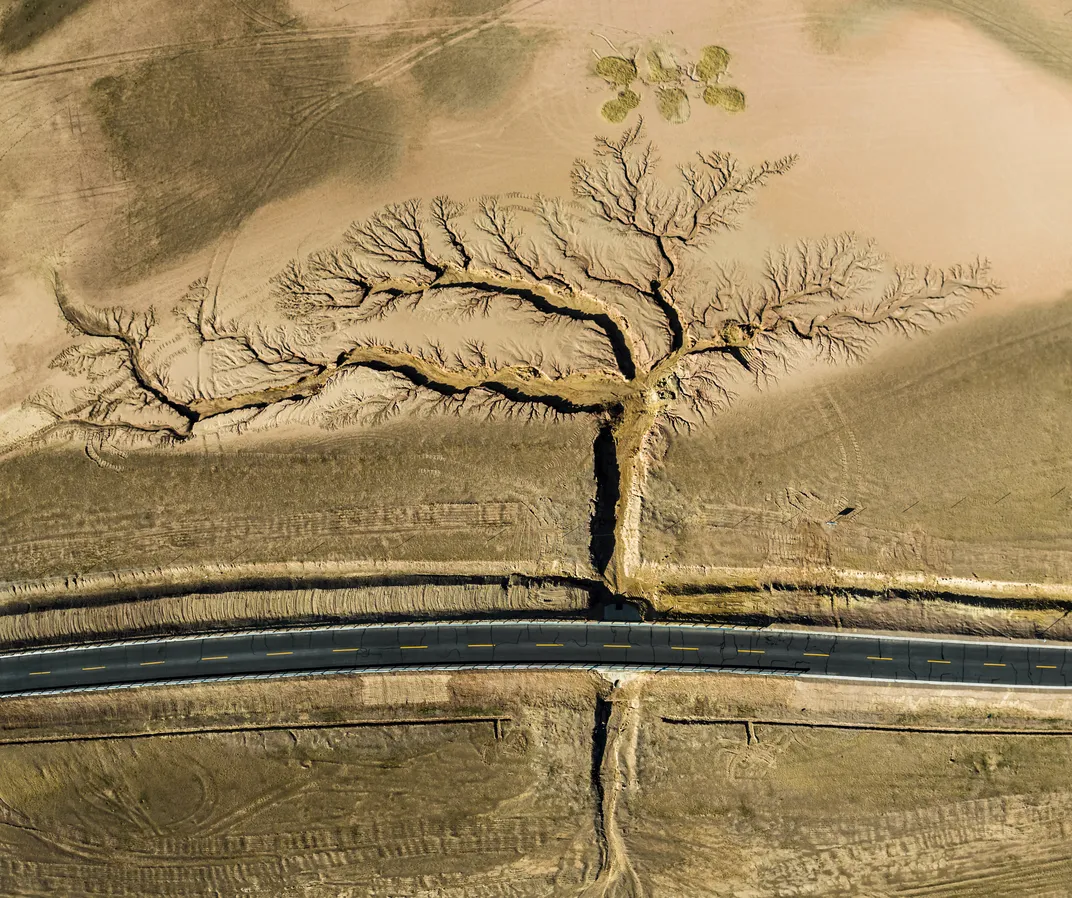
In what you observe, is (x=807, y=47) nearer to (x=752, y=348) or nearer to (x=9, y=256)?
(x=752, y=348)

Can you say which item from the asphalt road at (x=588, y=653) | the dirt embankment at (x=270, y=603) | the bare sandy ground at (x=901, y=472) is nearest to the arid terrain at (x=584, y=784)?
the asphalt road at (x=588, y=653)

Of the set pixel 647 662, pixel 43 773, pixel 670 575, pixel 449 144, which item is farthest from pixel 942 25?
pixel 43 773

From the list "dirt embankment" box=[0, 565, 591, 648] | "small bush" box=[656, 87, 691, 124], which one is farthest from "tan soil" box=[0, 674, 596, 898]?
"small bush" box=[656, 87, 691, 124]

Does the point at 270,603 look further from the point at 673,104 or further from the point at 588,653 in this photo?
the point at 673,104

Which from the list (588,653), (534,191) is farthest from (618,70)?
(588,653)

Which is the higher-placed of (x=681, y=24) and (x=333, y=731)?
(x=681, y=24)

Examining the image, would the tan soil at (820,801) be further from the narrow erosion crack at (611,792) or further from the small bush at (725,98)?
the small bush at (725,98)
